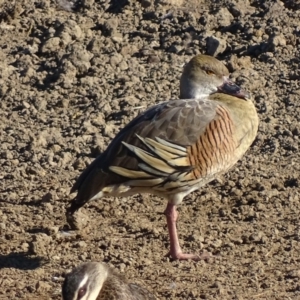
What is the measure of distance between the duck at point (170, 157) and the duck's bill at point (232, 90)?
1.25 feet

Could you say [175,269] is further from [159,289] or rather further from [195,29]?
[195,29]

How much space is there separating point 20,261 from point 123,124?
266 cm

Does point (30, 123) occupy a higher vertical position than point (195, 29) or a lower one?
lower

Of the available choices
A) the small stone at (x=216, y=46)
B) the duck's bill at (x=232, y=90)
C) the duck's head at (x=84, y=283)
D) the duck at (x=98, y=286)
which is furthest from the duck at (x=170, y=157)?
the small stone at (x=216, y=46)

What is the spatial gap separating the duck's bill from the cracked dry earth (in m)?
0.91

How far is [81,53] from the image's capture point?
13.8 meters

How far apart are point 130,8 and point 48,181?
3564 millimetres

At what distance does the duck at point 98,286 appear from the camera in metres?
8.72

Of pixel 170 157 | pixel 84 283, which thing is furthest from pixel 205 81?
pixel 84 283

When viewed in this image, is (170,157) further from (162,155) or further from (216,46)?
(216,46)

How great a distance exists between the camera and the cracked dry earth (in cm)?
1012

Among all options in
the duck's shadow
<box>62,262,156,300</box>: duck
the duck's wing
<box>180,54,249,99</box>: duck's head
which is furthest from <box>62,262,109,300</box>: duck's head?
<box>180,54,249,99</box>: duck's head

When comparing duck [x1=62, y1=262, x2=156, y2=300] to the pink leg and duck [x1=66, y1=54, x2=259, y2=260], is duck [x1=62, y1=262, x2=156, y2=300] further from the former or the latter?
duck [x1=66, y1=54, x2=259, y2=260]

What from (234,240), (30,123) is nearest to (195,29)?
(30,123)
